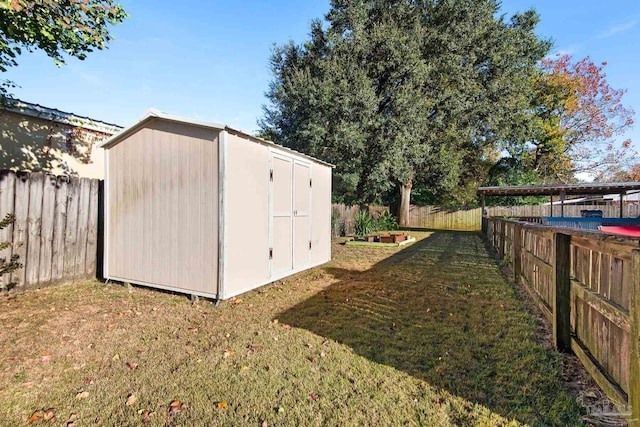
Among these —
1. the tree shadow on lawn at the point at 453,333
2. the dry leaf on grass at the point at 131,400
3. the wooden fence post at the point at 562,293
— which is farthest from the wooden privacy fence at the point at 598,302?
the dry leaf on grass at the point at 131,400

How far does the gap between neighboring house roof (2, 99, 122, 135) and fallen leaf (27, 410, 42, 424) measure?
6.03m

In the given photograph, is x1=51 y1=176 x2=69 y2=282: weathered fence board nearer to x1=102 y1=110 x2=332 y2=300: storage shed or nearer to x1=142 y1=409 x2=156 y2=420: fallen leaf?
x1=102 y1=110 x2=332 y2=300: storage shed

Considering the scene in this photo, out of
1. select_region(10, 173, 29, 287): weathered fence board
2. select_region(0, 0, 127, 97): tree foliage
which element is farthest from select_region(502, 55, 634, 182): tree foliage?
select_region(10, 173, 29, 287): weathered fence board

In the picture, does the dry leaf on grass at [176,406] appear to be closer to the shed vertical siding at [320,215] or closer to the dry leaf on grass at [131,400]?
the dry leaf on grass at [131,400]

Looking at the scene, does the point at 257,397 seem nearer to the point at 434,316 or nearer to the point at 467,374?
the point at 467,374

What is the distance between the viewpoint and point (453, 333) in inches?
140

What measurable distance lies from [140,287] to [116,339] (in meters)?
2.11

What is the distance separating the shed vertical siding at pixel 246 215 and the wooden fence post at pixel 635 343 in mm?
4042

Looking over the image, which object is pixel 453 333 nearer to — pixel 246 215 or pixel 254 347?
pixel 254 347

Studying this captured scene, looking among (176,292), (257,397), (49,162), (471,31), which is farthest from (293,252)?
(471,31)

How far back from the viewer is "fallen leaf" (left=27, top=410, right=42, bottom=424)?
2078 millimetres

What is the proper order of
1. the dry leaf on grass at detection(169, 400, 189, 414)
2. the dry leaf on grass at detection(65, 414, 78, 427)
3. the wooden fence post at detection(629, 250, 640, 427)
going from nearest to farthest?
1. the wooden fence post at detection(629, 250, 640, 427)
2. the dry leaf on grass at detection(65, 414, 78, 427)
3. the dry leaf on grass at detection(169, 400, 189, 414)

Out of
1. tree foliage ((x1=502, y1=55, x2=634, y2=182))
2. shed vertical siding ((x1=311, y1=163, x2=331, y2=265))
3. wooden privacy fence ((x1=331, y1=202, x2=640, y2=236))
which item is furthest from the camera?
tree foliage ((x1=502, y1=55, x2=634, y2=182))

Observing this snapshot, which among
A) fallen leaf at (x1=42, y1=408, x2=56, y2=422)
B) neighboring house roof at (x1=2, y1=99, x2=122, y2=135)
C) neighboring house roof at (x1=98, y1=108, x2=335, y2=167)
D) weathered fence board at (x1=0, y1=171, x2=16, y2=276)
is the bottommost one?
fallen leaf at (x1=42, y1=408, x2=56, y2=422)
